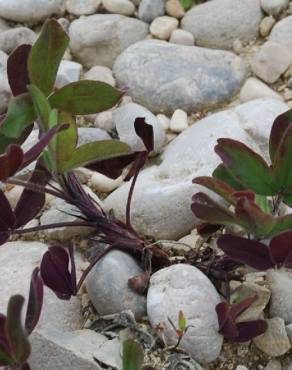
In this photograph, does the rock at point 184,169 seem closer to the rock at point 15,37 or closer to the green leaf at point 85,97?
the green leaf at point 85,97

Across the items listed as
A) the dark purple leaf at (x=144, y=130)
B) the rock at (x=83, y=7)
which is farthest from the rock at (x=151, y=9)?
the dark purple leaf at (x=144, y=130)

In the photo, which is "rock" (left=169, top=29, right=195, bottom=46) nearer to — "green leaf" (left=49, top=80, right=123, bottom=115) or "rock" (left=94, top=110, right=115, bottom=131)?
"rock" (left=94, top=110, right=115, bottom=131)

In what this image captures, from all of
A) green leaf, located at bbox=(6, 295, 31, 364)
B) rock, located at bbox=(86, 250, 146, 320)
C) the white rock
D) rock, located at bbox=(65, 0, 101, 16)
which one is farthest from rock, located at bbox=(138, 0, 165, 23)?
green leaf, located at bbox=(6, 295, 31, 364)

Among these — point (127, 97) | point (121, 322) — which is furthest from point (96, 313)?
point (127, 97)

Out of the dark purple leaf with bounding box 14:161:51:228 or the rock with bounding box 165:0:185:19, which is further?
the rock with bounding box 165:0:185:19

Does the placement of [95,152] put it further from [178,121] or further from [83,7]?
[83,7]

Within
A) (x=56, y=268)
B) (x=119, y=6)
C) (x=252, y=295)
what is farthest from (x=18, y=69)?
(x=119, y=6)
